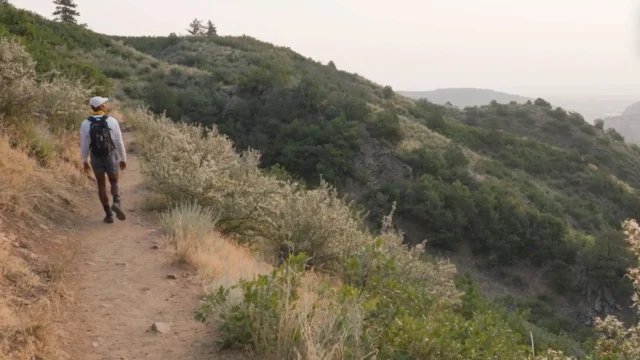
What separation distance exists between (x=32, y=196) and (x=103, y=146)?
3.30ft

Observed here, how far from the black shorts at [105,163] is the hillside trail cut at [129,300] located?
26.8 inches

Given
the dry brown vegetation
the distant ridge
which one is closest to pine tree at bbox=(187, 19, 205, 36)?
the dry brown vegetation

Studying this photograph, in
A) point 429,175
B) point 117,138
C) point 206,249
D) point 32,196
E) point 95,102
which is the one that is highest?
point 95,102

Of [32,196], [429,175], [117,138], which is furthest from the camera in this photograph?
[429,175]

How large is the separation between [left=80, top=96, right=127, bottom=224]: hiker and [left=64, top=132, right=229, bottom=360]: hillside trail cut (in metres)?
0.38

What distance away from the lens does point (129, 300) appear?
177 inches

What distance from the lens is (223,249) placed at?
19.3ft

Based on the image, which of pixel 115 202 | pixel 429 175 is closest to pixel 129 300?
pixel 115 202

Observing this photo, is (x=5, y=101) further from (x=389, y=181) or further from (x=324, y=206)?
(x=389, y=181)

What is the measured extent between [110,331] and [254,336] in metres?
1.25

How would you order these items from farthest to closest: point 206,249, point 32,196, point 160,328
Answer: point 32,196 < point 206,249 < point 160,328

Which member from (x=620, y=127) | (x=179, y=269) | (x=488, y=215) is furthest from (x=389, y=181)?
(x=620, y=127)

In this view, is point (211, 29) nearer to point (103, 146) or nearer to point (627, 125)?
point (103, 146)

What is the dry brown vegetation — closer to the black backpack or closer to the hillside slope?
the black backpack
